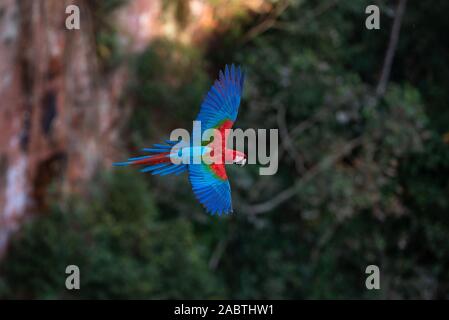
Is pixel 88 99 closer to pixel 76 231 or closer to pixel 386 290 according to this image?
pixel 76 231

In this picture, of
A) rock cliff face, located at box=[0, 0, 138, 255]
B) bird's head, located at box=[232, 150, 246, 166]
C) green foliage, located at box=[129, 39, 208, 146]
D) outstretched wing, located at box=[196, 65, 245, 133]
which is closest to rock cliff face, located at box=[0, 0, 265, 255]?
rock cliff face, located at box=[0, 0, 138, 255]

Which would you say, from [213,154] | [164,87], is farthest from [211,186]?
[164,87]

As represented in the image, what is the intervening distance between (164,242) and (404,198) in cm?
295

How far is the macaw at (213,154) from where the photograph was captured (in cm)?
348

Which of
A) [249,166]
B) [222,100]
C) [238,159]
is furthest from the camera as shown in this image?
[249,166]

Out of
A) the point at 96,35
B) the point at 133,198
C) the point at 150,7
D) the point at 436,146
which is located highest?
the point at 150,7

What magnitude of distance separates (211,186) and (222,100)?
1.28 ft

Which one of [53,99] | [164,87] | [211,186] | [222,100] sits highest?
[164,87]

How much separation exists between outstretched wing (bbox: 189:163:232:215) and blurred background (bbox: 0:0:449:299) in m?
3.92

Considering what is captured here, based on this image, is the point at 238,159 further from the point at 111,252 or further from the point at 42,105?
the point at 111,252

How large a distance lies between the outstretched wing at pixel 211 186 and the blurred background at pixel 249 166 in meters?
3.92

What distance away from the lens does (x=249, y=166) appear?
9234 millimetres

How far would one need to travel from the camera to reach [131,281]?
24.4 ft
